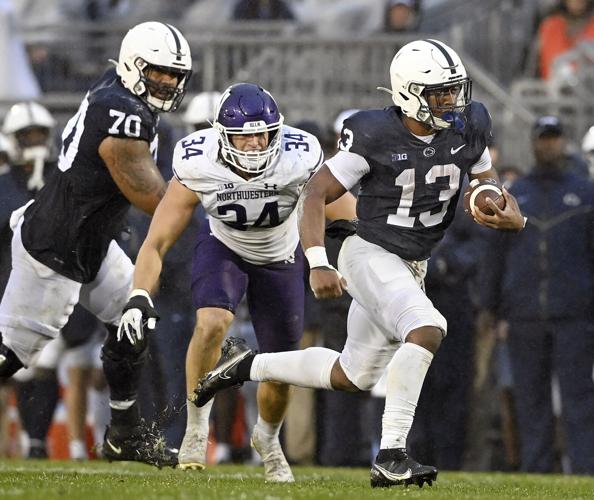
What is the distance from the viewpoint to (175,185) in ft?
23.3

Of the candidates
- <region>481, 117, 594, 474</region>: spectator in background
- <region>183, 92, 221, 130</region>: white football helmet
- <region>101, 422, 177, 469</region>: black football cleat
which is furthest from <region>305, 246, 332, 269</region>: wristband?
<region>183, 92, 221, 130</region>: white football helmet

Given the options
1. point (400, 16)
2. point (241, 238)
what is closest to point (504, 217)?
point (241, 238)

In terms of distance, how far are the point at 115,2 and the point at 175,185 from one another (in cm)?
710

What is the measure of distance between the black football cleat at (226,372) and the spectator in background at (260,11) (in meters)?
6.35

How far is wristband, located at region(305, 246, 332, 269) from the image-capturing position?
252 inches

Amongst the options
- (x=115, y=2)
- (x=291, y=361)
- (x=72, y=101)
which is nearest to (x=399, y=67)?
(x=291, y=361)

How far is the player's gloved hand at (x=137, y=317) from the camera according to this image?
6.65 meters

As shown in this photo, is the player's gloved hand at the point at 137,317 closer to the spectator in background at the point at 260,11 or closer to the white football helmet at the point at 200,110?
the white football helmet at the point at 200,110

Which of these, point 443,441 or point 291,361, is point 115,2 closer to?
point 443,441

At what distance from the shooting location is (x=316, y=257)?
643 cm

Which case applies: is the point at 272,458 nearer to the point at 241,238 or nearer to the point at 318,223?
the point at 241,238

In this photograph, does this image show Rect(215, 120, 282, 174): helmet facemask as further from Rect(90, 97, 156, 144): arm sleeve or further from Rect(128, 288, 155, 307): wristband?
Rect(128, 288, 155, 307): wristband

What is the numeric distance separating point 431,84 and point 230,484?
6.54 ft

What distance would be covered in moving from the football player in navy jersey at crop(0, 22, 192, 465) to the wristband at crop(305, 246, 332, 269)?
1.19 metres
